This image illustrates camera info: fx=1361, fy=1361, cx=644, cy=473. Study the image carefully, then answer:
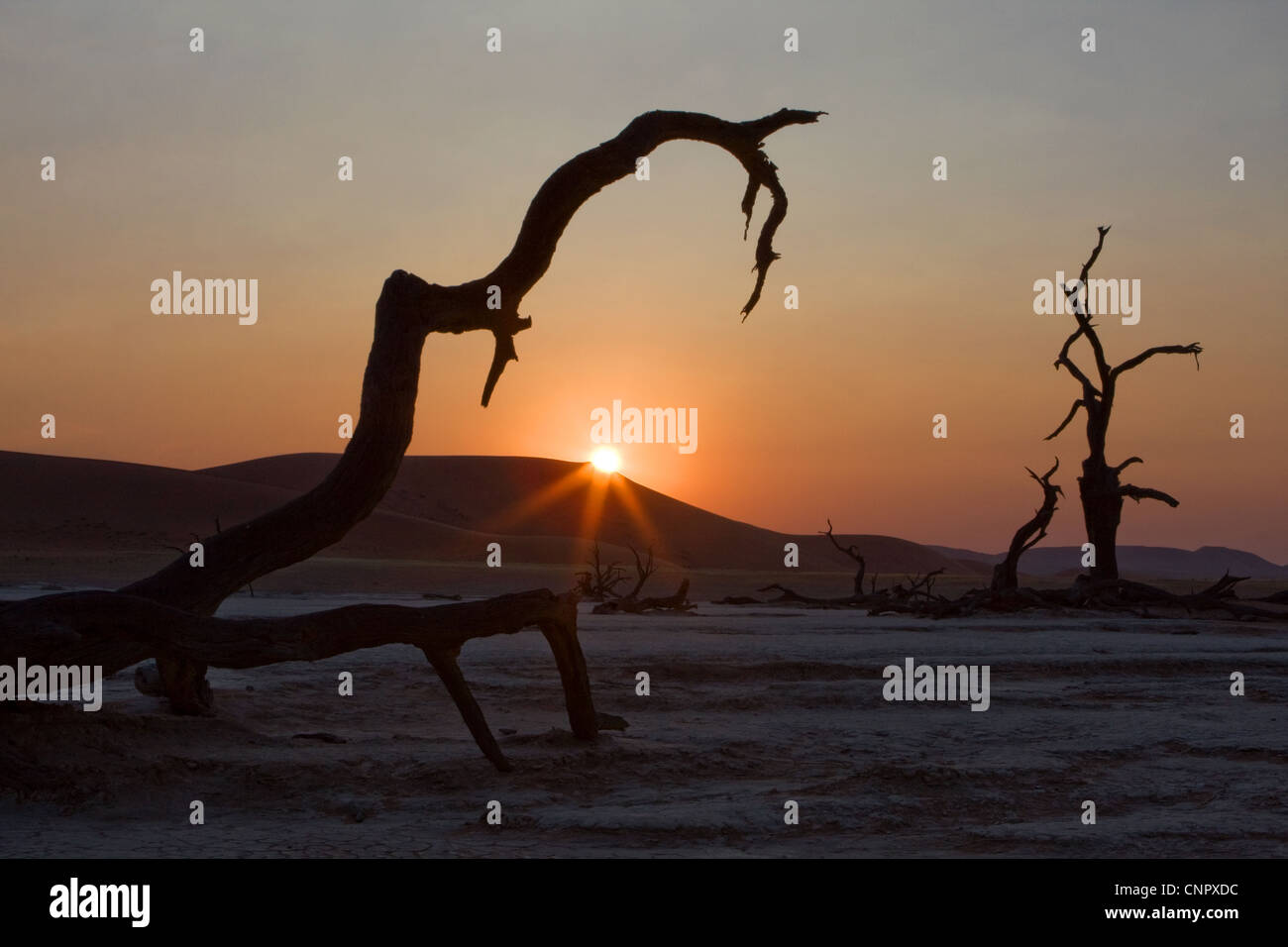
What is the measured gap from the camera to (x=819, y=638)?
729 inches

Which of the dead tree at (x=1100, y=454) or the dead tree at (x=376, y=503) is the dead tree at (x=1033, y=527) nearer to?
the dead tree at (x=1100, y=454)

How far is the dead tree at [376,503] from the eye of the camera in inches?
316

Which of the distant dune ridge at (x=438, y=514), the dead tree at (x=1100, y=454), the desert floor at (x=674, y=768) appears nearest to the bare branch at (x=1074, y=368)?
the dead tree at (x=1100, y=454)

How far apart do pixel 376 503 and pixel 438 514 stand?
398ft

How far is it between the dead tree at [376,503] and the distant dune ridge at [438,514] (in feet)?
122

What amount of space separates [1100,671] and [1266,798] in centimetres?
674

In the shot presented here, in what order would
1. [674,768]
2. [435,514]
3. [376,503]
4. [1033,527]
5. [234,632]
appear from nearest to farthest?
[234,632], [674,768], [376,503], [1033,527], [435,514]

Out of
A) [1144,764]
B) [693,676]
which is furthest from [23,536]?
[1144,764]

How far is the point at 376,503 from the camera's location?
879 centimetres

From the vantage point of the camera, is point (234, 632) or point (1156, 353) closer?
point (234, 632)

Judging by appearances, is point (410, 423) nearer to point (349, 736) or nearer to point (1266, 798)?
point (349, 736)

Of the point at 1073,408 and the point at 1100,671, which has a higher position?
the point at 1073,408

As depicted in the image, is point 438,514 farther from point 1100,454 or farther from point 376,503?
point 376,503

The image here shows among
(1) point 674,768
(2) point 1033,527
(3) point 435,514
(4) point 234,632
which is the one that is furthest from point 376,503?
(3) point 435,514
